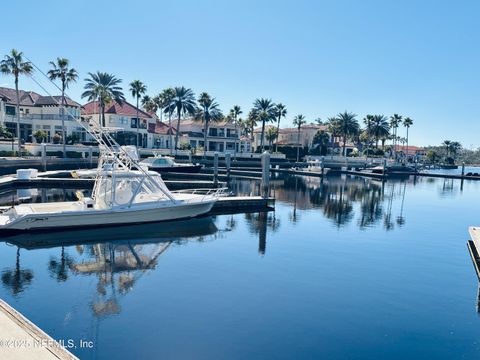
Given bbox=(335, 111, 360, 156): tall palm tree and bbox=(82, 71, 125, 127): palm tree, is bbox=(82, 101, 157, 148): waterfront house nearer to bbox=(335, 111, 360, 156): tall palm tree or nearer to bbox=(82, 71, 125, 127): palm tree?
bbox=(82, 71, 125, 127): palm tree

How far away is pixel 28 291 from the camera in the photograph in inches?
558

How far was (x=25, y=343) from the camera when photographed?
853 centimetres

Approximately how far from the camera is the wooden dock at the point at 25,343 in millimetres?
8062

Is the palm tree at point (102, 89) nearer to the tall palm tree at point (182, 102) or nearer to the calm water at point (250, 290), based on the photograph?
the tall palm tree at point (182, 102)

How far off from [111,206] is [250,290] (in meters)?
12.2

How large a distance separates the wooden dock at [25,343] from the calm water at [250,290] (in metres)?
1.64

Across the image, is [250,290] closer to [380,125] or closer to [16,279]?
[16,279]

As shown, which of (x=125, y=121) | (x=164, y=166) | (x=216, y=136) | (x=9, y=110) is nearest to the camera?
(x=164, y=166)

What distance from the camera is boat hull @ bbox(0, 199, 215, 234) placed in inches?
849

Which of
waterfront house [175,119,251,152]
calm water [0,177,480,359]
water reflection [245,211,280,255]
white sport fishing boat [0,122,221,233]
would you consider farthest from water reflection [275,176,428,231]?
waterfront house [175,119,251,152]

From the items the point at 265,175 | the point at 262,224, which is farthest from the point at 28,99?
the point at 262,224

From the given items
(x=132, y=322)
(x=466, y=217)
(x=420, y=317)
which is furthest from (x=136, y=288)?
(x=466, y=217)

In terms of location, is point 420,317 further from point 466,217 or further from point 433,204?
point 433,204

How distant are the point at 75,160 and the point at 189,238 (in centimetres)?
4094
